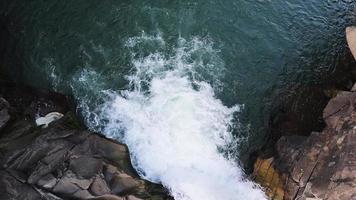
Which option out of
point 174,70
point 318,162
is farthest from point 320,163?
point 174,70

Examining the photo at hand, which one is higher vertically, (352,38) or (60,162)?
(352,38)

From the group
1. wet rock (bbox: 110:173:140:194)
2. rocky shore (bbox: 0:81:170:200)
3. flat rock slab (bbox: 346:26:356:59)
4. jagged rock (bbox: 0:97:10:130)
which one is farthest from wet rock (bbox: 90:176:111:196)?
flat rock slab (bbox: 346:26:356:59)

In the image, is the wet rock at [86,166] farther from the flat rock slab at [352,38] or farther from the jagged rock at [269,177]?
the flat rock slab at [352,38]

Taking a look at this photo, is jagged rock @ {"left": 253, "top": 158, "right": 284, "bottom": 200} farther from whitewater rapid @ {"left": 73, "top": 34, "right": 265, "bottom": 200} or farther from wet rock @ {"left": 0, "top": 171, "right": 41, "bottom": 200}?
wet rock @ {"left": 0, "top": 171, "right": 41, "bottom": 200}

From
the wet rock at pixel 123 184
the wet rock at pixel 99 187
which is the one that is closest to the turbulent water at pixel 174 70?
the wet rock at pixel 123 184

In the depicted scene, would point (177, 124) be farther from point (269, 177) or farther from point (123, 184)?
point (269, 177)

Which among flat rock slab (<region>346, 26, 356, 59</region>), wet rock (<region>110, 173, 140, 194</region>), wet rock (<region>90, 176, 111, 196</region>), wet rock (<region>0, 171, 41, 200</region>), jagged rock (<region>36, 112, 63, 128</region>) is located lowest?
wet rock (<region>110, 173, 140, 194</region>)
